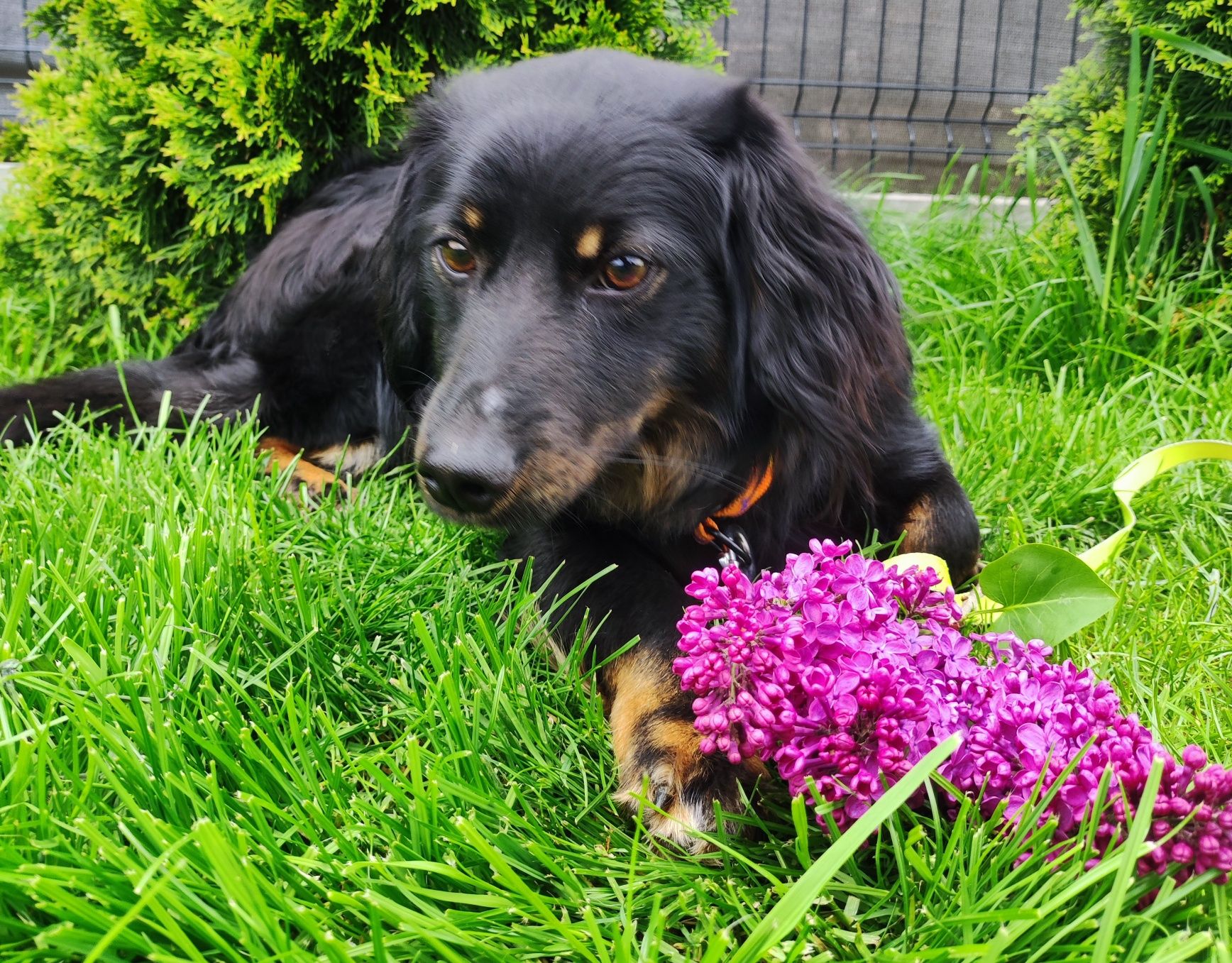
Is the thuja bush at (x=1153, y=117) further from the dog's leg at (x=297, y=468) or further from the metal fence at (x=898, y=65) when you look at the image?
the dog's leg at (x=297, y=468)

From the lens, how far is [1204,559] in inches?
83.1

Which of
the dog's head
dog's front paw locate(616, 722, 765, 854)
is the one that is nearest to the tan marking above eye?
the dog's head

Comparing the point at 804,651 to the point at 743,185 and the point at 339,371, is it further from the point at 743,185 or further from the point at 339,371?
the point at 339,371

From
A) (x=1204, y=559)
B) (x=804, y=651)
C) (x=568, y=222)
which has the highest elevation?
(x=568, y=222)

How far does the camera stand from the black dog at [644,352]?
1.58 meters

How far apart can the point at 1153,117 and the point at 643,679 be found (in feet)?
8.93

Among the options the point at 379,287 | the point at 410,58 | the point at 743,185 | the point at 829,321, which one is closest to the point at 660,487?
the point at 829,321

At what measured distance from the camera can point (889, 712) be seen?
1.13 meters

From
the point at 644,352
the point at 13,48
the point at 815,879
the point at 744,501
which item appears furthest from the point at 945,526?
the point at 13,48

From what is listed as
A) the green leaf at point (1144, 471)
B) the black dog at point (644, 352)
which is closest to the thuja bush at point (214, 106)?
the black dog at point (644, 352)

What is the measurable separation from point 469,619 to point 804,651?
0.74 m

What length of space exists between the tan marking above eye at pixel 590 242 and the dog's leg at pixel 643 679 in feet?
1.80

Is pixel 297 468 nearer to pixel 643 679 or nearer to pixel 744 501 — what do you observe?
pixel 744 501

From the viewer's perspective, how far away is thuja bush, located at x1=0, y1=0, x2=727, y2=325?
2838 mm
